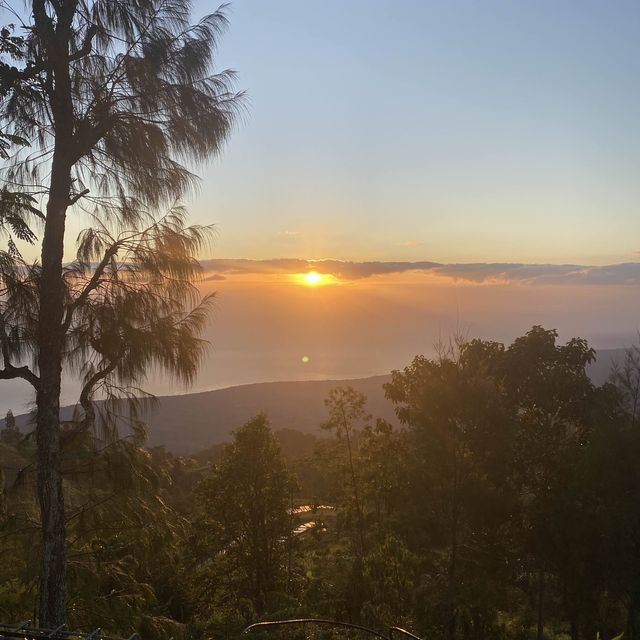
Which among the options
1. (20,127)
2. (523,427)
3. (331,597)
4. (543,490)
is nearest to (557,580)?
(543,490)

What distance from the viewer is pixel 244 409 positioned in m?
102

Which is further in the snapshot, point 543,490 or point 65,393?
point 543,490

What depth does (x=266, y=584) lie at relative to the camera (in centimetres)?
1234

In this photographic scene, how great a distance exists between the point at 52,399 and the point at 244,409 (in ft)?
324

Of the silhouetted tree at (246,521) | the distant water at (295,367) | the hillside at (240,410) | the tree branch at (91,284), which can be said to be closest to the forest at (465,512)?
the silhouetted tree at (246,521)

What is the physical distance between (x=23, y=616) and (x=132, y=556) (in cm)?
205

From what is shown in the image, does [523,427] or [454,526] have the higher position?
[523,427]

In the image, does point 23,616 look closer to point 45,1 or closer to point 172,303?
point 172,303

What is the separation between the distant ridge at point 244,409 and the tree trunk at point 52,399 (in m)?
71.8

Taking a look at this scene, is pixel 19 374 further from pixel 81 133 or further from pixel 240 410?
pixel 240 410

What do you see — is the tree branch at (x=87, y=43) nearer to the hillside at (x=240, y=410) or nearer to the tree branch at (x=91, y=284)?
the tree branch at (x=91, y=284)

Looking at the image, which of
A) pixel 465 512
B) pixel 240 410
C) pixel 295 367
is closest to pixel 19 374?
pixel 465 512

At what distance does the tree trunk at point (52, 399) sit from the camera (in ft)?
16.6

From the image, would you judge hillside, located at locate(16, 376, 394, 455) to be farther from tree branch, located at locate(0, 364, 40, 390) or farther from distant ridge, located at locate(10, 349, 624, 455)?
tree branch, located at locate(0, 364, 40, 390)
